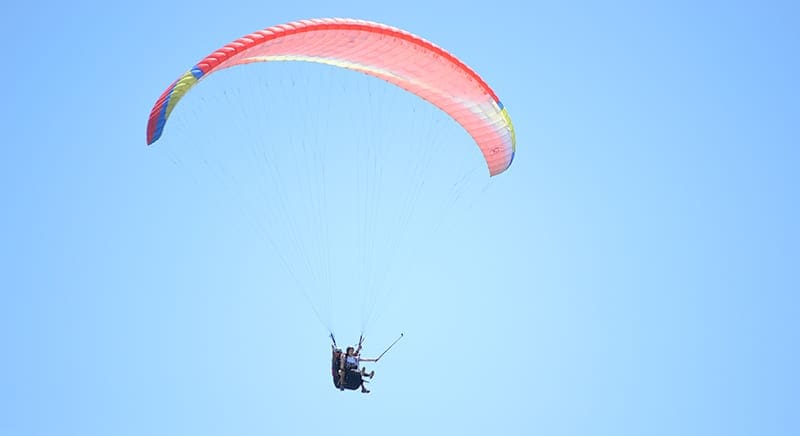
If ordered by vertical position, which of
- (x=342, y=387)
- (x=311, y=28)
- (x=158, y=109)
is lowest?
(x=342, y=387)

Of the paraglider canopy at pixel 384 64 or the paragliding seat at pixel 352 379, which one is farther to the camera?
the paragliding seat at pixel 352 379

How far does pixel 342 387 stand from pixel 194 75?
8.20 meters

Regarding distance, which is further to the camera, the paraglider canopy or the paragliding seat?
the paragliding seat

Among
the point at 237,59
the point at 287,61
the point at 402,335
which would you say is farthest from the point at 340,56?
the point at 402,335

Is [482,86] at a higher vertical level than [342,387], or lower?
higher

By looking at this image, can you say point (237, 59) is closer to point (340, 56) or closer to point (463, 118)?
point (340, 56)

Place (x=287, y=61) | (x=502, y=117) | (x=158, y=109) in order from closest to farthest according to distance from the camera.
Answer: (x=158, y=109) → (x=287, y=61) → (x=502, y=117)

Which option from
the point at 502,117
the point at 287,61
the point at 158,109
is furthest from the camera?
the point at 502,117

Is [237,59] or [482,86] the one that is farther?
[482,86]

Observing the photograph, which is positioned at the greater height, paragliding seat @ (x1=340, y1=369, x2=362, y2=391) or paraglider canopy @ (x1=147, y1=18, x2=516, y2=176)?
paraglider canopy @ (x1=147, y1=18, x2=516, y2=176)

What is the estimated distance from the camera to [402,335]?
34188 millimetres

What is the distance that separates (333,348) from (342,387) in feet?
2.89

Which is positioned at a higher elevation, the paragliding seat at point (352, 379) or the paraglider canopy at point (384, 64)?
the paraglider canopy at point (384, 64)

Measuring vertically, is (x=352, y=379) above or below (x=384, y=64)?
below
